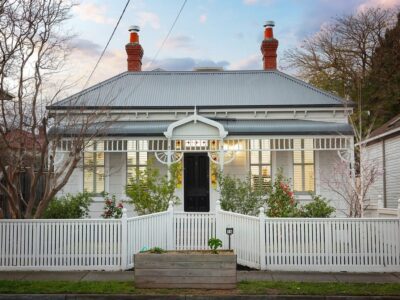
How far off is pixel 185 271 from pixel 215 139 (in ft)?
26.1

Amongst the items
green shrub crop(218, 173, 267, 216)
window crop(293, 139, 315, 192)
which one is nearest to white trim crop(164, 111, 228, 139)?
green shrub crop(218, 173, 267, 216)

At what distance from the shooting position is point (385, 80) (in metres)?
36.7

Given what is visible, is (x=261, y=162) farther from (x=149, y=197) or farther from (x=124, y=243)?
(x=124, y=243)

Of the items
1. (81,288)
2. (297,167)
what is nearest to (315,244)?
(81,288)

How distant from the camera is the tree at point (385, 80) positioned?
35.8 meters

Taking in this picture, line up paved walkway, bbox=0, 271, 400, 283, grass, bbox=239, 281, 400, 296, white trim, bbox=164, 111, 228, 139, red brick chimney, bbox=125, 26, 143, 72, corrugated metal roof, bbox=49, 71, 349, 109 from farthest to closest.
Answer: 1. red brick chimney, bbox=125, 26, 143, 72
2. corrugated metal roof, bbox=49, 71, 349, 109
3. white trim, bbox=164, 111, 228, 139
4. paved walkway, bbox=0, 271, 400, 283
5. grass, bbox=239, 281, 400, 296

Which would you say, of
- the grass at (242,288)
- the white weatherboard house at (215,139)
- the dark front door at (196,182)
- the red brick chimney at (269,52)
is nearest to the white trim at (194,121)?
the white weatherboard house at (215,139)

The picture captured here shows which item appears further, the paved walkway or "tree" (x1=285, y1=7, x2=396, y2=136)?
"tree" (x1=285, y1=7, x2=396, y2=136)

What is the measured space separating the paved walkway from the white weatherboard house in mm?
6109

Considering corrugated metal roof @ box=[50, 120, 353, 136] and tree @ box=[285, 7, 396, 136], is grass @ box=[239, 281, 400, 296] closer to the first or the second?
corrugated metal roof @ box=[50, 120, 353, 136]

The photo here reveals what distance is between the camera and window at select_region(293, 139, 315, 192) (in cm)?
1877

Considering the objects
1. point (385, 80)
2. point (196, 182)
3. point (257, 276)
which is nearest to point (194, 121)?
point (196, 182)

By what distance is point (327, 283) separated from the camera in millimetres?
10820

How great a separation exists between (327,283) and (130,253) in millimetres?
4671
